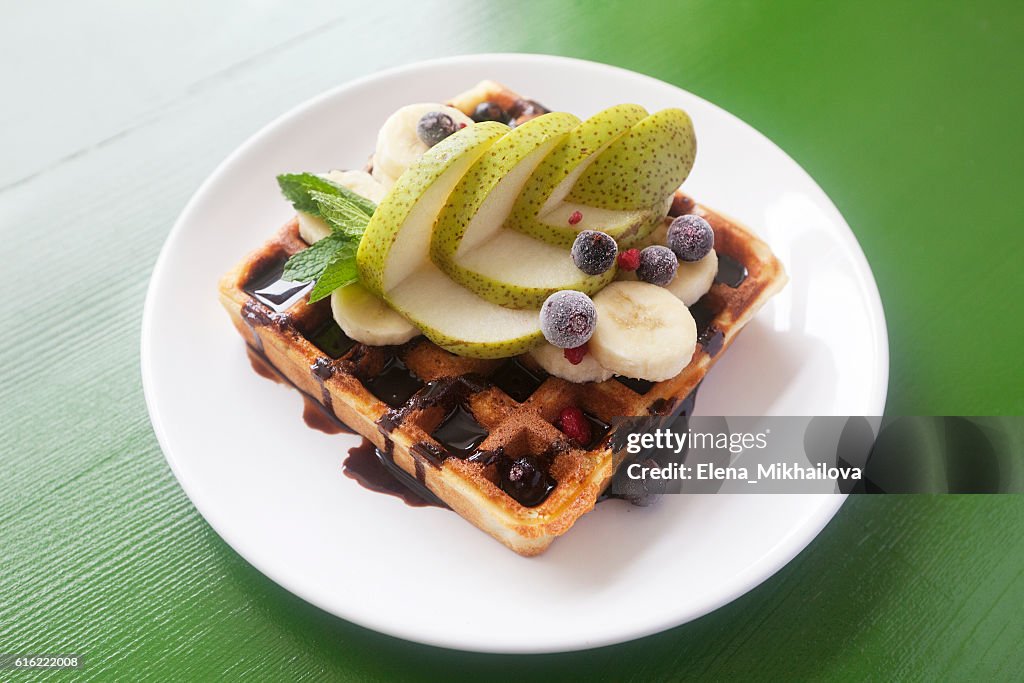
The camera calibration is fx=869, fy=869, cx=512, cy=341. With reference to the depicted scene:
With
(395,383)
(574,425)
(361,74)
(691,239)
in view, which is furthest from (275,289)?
(361,74)

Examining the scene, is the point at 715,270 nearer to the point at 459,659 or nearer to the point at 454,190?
the point at 454,190

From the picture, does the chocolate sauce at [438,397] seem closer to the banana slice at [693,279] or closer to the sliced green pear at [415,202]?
the sliced green pear at [415,202]

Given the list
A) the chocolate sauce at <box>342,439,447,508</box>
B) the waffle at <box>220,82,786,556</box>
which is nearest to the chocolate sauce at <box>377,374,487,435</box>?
the waffle at <box>220,82,786,556</box>

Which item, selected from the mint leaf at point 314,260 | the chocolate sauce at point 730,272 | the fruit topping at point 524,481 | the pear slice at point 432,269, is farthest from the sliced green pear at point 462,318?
the chocolate sauce at point 730,272

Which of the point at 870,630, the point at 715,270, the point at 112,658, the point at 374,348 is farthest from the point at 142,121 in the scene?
the point at 870,630

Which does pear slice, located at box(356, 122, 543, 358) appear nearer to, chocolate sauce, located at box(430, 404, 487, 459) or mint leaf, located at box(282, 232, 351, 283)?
mint leaf, located at box(282, 232, 351, 283)

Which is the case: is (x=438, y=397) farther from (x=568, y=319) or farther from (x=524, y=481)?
(x=568, y=319)
